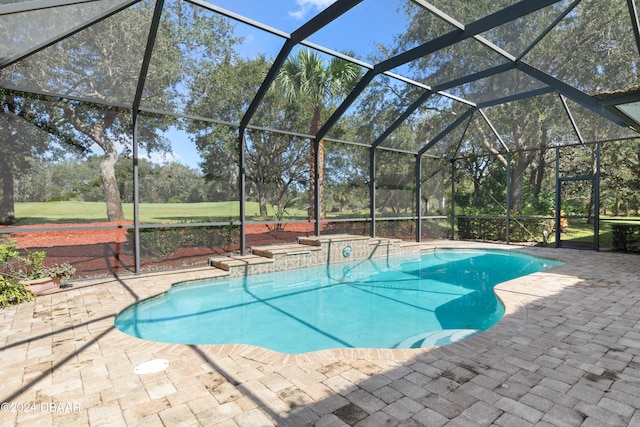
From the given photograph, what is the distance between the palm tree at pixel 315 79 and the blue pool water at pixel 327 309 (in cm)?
433

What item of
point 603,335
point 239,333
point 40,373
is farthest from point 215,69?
point 603,335

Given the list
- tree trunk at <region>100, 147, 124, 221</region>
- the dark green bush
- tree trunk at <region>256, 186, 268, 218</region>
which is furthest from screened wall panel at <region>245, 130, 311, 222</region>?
the dark green bush

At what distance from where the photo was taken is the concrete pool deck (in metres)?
2.16

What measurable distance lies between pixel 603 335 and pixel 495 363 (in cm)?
164

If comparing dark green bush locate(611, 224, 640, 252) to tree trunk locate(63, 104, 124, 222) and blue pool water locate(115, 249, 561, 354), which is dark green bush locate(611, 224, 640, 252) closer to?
blue pool water locate(115, 249, 561, 354)

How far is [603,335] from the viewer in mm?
3516

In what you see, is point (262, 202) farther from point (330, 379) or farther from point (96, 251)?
point (330, 379)

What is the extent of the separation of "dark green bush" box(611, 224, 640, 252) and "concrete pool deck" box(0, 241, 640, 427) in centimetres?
722

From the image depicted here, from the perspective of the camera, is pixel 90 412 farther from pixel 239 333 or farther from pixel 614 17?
pixel 614 17

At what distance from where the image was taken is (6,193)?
5.27 metres

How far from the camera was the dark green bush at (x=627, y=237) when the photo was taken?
9.27 meters

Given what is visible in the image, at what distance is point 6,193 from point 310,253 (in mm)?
5954

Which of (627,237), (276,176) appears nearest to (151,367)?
(276,176)

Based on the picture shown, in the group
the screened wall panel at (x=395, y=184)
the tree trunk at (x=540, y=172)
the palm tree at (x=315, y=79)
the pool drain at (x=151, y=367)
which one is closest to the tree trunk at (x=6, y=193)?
the pool drain at (x=151, y=367)
